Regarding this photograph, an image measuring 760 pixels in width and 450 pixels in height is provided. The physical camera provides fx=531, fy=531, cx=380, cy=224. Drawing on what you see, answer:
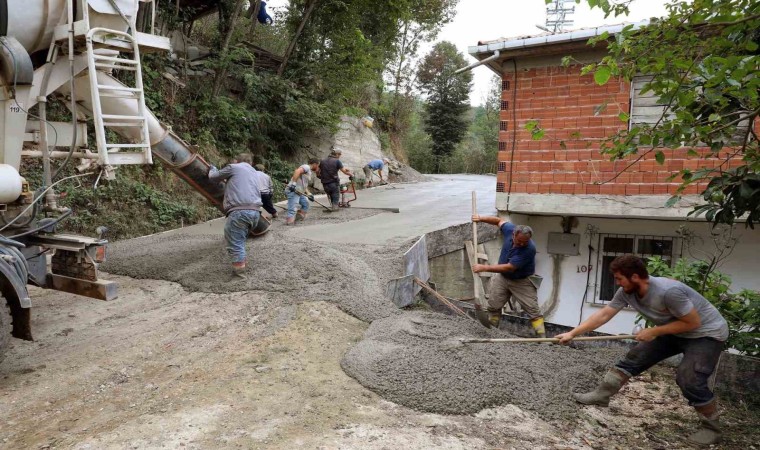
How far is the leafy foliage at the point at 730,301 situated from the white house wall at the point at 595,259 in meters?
2.93

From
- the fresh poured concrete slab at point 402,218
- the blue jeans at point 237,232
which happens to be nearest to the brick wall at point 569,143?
the fresh poured concrete slab at point 402,218

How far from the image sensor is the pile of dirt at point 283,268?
604cm

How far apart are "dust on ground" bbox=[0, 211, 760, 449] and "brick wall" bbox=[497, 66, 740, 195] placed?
322 centimetres

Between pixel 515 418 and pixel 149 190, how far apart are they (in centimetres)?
928

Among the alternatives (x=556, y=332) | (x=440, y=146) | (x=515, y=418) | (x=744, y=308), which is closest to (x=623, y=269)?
Result: (x=515, y=418)

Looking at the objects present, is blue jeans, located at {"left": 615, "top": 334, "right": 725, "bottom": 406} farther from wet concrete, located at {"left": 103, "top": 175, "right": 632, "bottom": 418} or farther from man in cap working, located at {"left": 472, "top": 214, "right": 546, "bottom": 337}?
man in cap working, located at {"left": 472, "top": 214, "right": 546, "bottom": 337}

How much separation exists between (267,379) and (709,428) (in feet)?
11.2

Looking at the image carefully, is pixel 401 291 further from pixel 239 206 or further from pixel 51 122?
pixel 51 122

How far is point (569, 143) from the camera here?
8250 mm

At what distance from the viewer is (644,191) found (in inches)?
303

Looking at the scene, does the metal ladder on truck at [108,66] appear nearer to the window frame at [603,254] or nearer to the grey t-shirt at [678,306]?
the grey t-shirt at [678,306]

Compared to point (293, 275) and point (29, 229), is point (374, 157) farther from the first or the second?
point (29, 229)

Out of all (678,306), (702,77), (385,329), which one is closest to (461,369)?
(385,329)

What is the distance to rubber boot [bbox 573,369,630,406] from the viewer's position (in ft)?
14.3
